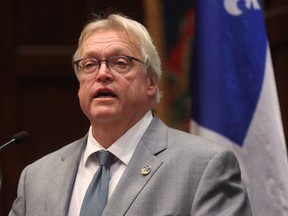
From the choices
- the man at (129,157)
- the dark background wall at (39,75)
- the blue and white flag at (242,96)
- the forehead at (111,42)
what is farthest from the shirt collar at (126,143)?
the dark background wall at (39,75)

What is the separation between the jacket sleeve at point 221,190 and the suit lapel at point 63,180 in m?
0.44

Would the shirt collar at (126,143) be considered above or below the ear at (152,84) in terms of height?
below

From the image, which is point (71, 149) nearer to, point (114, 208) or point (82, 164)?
point (82, 164)

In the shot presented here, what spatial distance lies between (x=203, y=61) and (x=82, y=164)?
2.27 feet

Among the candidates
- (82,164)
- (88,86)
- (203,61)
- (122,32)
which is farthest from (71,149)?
(203,61)

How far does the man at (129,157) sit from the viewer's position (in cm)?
213

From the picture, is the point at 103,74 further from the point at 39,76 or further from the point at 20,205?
the point at 39,76

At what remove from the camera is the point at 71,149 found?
8.18 feet

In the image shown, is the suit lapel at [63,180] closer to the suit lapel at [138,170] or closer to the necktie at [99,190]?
the necktie at [99,190]

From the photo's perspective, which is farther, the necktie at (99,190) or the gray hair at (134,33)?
the gray hair at (134,33)

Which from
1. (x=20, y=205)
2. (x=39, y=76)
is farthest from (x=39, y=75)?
(x=20, y=205)

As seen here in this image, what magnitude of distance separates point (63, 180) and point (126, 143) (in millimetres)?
240

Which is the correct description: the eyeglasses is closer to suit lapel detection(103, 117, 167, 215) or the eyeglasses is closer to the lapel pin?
suit lapel detection(103, 117, 167, 215)

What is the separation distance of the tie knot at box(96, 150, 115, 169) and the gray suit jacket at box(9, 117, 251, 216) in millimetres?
88
